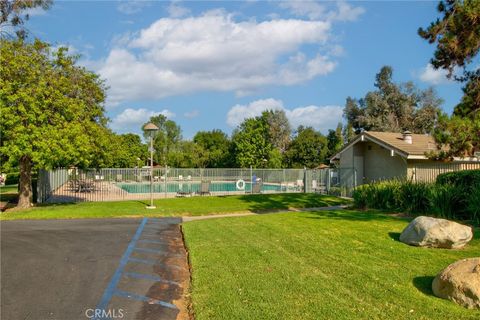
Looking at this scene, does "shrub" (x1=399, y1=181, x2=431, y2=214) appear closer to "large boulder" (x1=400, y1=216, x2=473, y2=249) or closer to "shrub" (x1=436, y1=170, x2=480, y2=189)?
"shrub" (x1=436, y1=170, x2=480, y2=189)


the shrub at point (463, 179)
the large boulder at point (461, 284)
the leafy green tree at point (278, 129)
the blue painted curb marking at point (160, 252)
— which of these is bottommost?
the blue painted curb marking at point (160, 252)

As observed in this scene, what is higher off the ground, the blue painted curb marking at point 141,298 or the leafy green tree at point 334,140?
the leafy green tree at point 334,140

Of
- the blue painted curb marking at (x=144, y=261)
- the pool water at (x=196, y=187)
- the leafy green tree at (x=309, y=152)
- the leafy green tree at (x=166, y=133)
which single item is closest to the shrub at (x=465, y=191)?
the blue painted curb marking at (x=144, y=261)

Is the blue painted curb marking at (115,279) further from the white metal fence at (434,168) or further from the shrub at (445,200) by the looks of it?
the white metal fence at (434,168)

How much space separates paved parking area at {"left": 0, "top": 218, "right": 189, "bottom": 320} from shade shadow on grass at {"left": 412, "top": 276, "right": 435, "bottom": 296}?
3.32 m

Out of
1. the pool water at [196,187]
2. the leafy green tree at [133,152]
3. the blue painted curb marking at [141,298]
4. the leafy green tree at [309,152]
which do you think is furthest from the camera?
the leafy green tree at [133,152]

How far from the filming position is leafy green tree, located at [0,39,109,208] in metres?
16.2

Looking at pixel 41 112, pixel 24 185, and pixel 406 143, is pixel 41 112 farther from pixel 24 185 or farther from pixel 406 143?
pixel 406 143

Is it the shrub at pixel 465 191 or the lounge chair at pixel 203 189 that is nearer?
the shrub at pixel 465 191

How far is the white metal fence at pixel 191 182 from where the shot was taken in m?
24.7

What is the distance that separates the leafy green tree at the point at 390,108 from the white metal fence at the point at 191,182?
25.1 meters

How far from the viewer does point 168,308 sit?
18.0ft

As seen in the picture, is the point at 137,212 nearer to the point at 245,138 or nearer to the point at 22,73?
the point at 22,73

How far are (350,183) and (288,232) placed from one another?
16421 mm
